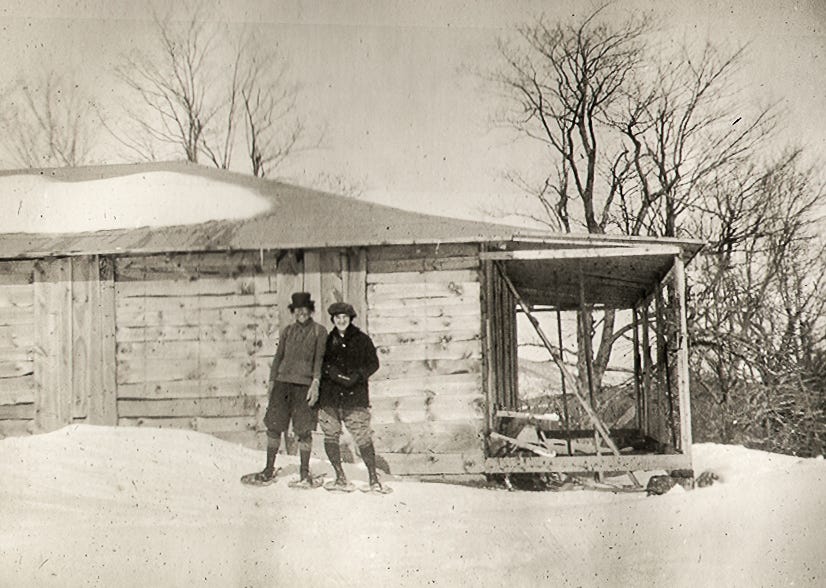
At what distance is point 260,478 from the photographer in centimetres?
900

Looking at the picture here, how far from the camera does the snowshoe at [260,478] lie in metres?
8.88

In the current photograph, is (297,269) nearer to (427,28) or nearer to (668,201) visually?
(427,28)

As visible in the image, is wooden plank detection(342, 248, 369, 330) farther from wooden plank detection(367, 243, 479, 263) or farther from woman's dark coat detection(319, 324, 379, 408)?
woman's dark coat detection(319, 324, 379, 408)

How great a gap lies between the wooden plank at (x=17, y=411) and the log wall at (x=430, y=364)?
427 centimetres

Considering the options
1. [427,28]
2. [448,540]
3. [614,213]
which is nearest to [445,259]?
[427,28]

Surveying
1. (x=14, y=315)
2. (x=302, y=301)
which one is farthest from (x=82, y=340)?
(x=302, y=301)

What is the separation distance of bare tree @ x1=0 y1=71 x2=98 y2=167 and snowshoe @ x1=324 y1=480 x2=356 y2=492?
5.09 meters

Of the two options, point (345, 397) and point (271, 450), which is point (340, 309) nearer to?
point (345, 397)

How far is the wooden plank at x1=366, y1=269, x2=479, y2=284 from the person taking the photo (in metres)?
10.4

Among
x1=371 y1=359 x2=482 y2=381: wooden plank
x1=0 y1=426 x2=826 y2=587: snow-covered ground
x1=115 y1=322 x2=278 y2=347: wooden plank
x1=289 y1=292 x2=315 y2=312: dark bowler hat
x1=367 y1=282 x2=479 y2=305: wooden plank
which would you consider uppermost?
x1=367 y1=282 x2=479 y2=305: wooden plank

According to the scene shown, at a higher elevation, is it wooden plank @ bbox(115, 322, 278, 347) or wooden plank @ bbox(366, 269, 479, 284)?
wooden plank @ bbox(366, 269, 479, 284)

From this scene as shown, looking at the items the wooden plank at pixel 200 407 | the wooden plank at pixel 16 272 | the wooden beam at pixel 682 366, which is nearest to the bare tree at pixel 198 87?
the wooden plank at pixel 16 272

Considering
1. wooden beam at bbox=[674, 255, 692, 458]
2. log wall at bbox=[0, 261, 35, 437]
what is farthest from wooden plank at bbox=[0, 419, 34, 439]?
wooden beam at bbox=[674, 255, 692, 458]

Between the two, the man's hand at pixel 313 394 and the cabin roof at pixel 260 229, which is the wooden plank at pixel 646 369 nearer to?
the cabin roof at pixel 260 229
